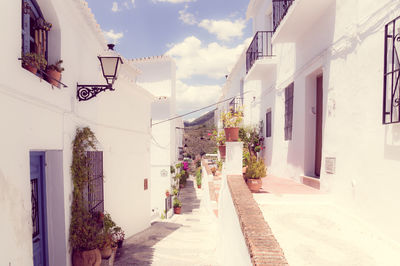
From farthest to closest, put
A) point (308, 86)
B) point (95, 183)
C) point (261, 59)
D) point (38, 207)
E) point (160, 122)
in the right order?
point (160, 122)
point (261, 59)
point (95, 183)
point (308, 86)
point (38, 207)

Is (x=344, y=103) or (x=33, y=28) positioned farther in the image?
(x=344, y=103)

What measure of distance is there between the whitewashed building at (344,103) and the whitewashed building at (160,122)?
35.3 feet

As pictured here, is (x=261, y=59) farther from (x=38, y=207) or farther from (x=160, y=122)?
(x=160, y=122)

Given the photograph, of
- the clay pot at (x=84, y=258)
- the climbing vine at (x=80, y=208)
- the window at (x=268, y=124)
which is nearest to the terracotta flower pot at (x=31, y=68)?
the climbing vine at (x=80, y=208)

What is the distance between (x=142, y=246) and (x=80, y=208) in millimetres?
3276

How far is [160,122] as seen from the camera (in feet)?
Result: 56.2

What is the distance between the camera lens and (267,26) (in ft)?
31.0

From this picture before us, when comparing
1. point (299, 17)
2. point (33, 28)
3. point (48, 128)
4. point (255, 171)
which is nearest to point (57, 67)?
point (33, 28)

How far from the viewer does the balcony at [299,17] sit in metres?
4.89

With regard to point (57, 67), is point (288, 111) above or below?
below

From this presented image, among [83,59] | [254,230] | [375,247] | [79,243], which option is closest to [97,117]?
[83,59]

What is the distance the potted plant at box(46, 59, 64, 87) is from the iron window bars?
4.99 meters

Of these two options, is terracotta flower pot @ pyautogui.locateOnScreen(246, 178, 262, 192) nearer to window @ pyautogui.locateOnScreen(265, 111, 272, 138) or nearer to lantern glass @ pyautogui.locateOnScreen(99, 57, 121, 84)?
lantern glass @ pyautogui.locateOnScreen(99, 57, 121, 84)

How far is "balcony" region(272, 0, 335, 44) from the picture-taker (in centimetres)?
489
